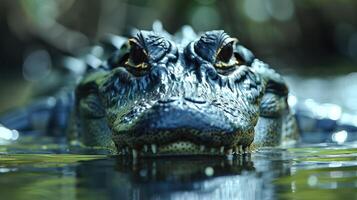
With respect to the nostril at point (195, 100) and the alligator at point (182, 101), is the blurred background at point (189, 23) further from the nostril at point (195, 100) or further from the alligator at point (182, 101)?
the nostril at point (195, 100)

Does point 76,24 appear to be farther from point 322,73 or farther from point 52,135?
point 52,135

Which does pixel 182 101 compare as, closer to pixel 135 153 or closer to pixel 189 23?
pixel 135 153

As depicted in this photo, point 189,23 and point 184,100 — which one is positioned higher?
point 189,23

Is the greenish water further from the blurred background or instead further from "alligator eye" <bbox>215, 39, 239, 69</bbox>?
the blurred background

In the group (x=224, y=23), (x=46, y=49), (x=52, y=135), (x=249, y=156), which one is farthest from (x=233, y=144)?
(x=46, y=49)

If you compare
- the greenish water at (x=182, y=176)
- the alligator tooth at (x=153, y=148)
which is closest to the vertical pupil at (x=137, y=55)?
the greenish water at (x=182, y=176)

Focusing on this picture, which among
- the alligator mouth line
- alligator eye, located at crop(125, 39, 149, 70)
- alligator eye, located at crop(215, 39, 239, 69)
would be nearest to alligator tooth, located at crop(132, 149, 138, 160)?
the alligator mouth line

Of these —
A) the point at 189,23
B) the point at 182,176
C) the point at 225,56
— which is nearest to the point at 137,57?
the point at 225,56

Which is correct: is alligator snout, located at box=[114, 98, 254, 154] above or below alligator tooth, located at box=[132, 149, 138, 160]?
above
